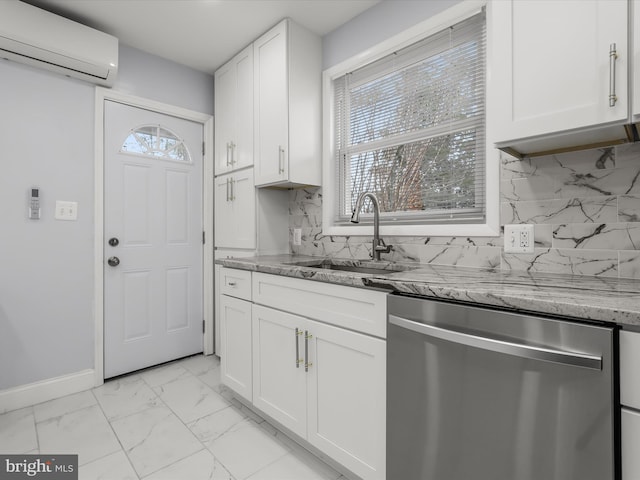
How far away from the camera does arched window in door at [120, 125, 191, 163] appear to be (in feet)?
8.50

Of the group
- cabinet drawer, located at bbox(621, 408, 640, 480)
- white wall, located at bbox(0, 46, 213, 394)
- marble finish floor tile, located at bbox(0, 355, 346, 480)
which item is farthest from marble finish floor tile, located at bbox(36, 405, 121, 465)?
cabinet drawer, located at bbox(621, 408, 640, 480)

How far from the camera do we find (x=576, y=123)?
3.56 feet

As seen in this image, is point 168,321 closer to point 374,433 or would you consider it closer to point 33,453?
point 33,453

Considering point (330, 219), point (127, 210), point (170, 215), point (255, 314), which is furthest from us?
point (170, 215)

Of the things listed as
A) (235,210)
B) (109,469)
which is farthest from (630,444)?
(235,210)

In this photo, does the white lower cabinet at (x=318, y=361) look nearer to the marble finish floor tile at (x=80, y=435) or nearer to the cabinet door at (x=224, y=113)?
the marble finish floor tile at (x=80, y=435)

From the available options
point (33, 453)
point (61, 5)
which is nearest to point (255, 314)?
point (33, 453)

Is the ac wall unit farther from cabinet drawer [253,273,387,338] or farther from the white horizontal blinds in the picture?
cabinet drawer [253,273,387,338]

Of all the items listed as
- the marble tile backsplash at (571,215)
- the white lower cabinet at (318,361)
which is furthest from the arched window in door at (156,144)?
the marble tile backsplash at (571,215)

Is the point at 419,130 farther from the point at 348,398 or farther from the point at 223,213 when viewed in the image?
the point at 223,213

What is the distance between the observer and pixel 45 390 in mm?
2191

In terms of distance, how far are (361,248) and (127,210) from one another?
5.95 feet

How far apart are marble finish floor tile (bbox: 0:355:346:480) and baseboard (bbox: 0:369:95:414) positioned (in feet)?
0.15

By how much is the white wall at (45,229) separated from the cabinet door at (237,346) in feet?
3.48
